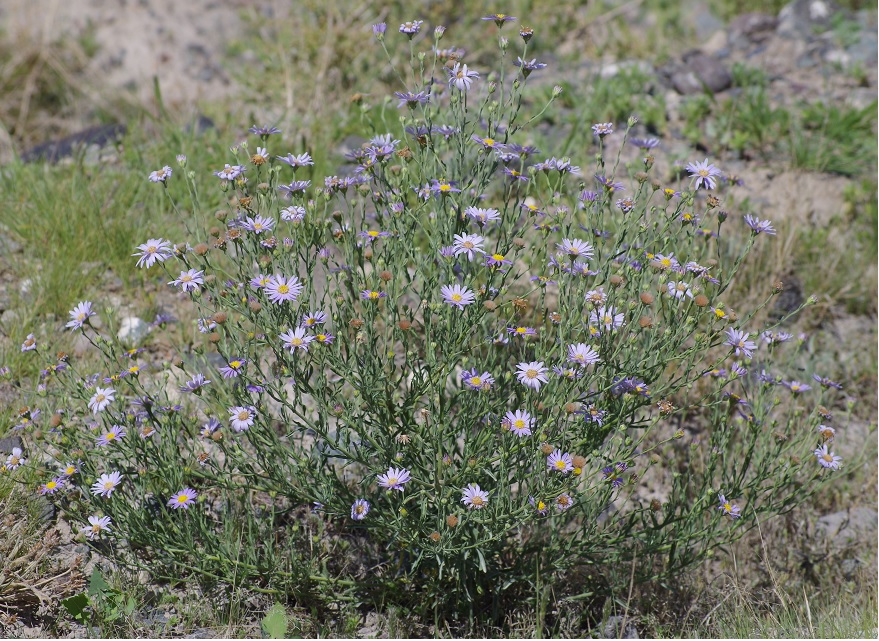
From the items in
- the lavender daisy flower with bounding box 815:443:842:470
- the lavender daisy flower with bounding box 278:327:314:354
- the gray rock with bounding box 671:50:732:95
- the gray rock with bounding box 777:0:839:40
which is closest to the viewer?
the lavender daisy flower with bounding box 278:327:314:354

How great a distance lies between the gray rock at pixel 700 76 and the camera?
547cm

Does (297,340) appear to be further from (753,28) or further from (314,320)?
(753,28)

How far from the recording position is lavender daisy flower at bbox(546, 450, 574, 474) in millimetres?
2301

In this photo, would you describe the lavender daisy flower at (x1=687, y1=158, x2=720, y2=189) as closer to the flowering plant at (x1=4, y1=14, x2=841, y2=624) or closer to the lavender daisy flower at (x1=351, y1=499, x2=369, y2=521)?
the flowering plant at (x1=4, y1=14, x2=841, y2=624)

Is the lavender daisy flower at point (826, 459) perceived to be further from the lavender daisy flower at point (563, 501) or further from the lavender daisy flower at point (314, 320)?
the lavender daisy flower at point (314, 320)

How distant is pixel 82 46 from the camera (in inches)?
276

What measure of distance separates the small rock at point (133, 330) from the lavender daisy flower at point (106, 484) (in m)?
1.09

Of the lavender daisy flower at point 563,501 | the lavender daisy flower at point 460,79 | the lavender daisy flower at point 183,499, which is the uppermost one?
the lavender daisy flower at point 460,79

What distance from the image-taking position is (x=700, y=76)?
5504 millimetres

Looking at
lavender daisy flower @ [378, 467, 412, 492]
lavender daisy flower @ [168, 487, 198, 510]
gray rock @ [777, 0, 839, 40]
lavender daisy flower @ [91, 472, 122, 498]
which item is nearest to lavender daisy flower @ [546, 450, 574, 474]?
lavender daisy flower @ [378, 467, 412, 492]

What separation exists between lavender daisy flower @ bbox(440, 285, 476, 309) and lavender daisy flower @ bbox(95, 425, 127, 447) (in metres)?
1.11

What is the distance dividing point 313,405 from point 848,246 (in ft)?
10.3

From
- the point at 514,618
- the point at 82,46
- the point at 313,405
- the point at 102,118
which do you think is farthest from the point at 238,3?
the point at 514,618

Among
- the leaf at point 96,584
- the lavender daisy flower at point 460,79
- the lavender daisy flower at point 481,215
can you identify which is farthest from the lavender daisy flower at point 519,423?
the leaf at point 96,584
